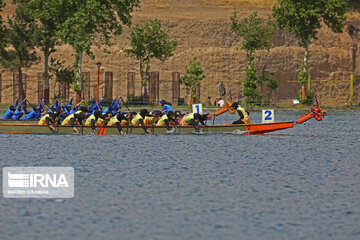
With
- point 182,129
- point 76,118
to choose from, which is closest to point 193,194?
point 182,129

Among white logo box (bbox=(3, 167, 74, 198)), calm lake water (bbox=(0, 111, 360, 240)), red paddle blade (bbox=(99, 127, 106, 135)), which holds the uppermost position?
red paddle blade (bbox=(99, 127, 106, 135))

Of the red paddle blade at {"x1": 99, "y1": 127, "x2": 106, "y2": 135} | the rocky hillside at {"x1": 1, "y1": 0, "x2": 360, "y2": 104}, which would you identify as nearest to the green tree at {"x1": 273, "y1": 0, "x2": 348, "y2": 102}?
the rocky hillside at {"x1": 1, "y1": 0, "x2": 360, "y2": 104}

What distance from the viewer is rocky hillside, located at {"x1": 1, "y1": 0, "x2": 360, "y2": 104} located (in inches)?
3863

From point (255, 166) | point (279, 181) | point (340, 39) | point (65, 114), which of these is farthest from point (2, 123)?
point (340, 39)

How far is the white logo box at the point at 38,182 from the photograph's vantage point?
18375 millimetres

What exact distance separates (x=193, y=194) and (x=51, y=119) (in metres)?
23.8

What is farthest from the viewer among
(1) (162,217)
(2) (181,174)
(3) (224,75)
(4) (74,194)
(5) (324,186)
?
(3) (224,75)

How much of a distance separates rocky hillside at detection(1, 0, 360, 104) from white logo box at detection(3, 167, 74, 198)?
233 ft

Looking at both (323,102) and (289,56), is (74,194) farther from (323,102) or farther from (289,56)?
(289,56)

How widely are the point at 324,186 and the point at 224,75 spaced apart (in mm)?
80700

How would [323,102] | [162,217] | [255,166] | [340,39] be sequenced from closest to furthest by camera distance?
[162,217]
[255,166]
[323,102]
[340,39]

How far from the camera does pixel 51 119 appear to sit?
1615 inches

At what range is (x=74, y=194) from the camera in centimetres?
1847

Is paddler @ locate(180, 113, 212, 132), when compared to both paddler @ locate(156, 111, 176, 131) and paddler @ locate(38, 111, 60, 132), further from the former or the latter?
paddler @ locate(38, 111, 60, 132)
